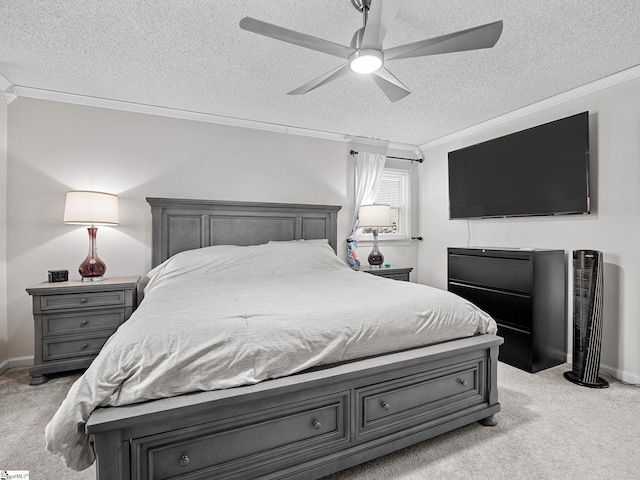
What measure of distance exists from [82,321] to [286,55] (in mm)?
2742

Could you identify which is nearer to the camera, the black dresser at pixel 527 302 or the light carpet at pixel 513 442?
the light carpet at pixel 513 442

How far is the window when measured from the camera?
4793 mm

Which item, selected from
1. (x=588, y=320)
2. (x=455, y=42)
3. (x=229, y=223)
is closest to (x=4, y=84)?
(x=229, y=223)

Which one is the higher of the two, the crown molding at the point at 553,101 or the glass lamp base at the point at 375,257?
the crown molding at the point at 553,101

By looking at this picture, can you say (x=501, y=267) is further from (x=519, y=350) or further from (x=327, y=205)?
(x=327, y=205)

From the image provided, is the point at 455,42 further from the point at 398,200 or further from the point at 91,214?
the point at 398,200

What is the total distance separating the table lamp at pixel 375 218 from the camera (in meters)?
4.09

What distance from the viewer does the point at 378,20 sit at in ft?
5.32

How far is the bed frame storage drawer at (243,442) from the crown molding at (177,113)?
3210 mm

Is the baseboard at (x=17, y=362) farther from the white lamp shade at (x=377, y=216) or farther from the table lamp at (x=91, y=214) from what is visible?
the white lamp shade at (x=377, y=216)

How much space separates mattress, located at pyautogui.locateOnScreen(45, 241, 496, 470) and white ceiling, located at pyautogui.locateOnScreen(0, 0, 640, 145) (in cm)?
174

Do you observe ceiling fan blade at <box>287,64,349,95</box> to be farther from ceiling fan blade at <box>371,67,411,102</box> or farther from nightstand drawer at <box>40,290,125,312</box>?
nightstand drawer at <box>40,290,125,312</box>

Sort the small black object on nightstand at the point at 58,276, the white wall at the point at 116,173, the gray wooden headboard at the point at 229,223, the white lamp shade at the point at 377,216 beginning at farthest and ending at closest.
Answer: the white lamp shade at the point at 377,216
the gray wooden headboard at the point at 229,223
the white wall at the point at 116,173
the small black object on nightstand at the point at 58,276

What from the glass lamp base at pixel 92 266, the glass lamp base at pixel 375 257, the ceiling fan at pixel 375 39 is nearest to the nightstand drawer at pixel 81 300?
the glass lamp base at pixel 92 266
